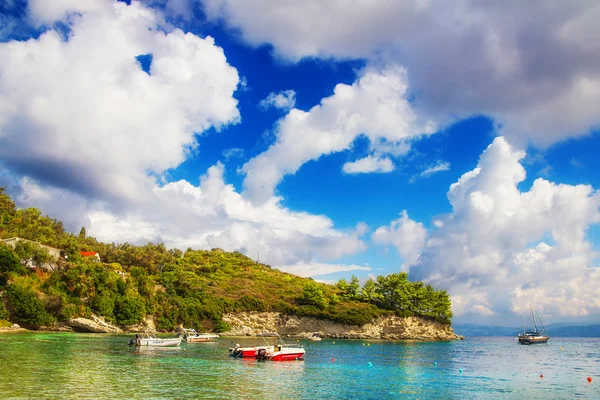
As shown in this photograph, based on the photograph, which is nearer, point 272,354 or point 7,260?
point 272,354

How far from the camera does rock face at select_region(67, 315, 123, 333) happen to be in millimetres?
88688

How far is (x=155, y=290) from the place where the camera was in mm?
119688

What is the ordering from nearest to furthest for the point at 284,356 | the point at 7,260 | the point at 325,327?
the point at 284,356
the point at 7,260
the point at 325,327

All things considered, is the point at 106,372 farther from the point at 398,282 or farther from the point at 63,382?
the point at 398,282

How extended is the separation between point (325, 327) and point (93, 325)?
70904mm

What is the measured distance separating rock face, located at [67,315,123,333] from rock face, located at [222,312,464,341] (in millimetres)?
39490

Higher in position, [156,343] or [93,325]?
[93,325]

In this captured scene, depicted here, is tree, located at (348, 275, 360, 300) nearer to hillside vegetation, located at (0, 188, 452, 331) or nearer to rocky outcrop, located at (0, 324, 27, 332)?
hillside vegetation, located at (0, 188, 452, 331)

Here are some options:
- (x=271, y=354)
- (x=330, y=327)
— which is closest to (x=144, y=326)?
(x=330, y=327)

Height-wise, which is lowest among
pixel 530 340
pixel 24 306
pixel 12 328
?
pixel 530 340

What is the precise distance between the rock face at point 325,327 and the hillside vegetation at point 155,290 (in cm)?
221

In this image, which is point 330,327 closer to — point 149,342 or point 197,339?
point 197,339

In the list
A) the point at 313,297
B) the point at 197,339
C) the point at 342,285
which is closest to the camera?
the point at 197,339

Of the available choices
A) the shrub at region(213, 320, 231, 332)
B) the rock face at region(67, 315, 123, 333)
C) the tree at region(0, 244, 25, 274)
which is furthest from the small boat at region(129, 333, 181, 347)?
the shrub at region(213, 320, 231, 332)
